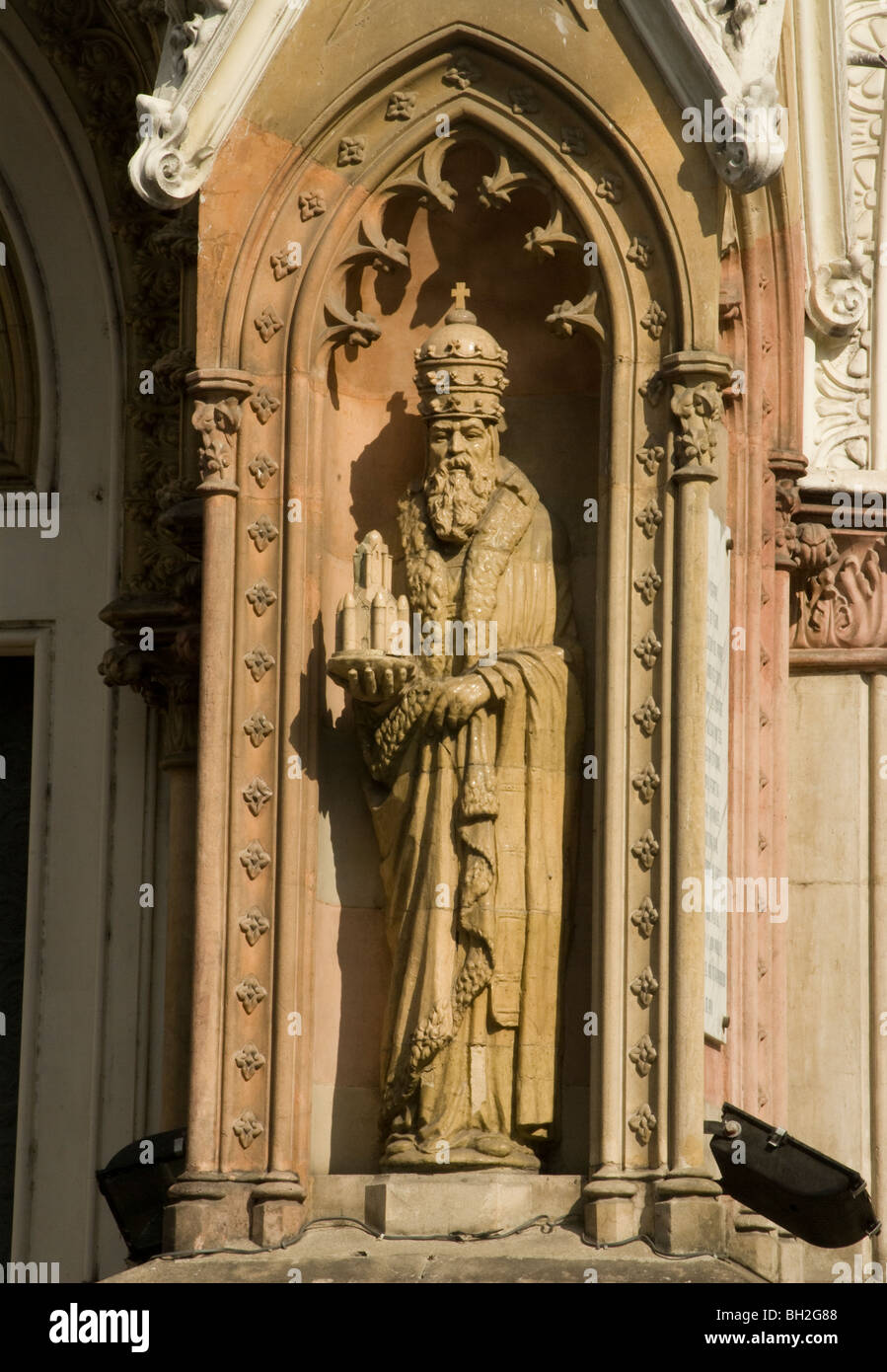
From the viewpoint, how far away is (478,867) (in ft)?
47.7

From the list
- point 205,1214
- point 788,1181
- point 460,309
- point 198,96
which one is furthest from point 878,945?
point 198,96

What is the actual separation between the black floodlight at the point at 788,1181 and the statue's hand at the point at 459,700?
1821 mm

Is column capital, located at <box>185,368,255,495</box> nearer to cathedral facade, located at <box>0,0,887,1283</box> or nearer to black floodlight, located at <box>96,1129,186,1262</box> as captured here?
cathedral facade, located at <box>0,0,887,1283</box>

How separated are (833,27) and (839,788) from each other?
10.8 ft

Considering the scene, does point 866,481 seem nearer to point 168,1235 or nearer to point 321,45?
point 321,45

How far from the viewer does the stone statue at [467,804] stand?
14516mm

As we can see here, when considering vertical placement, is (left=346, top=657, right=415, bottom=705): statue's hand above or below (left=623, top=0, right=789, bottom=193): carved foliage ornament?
below

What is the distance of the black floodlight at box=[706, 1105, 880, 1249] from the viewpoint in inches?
564

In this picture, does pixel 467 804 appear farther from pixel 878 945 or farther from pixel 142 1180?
pixel 878 945

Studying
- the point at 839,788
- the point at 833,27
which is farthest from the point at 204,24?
the point at 839,788

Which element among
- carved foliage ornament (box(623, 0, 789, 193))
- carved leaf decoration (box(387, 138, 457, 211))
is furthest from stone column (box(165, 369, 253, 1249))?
carved foliage ornament (box(623, 0, 789, 193))

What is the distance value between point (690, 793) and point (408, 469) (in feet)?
6.53

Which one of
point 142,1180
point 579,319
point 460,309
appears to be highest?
point 460,309

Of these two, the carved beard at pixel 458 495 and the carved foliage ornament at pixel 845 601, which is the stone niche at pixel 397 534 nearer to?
the carved beard at pixel 458 495
